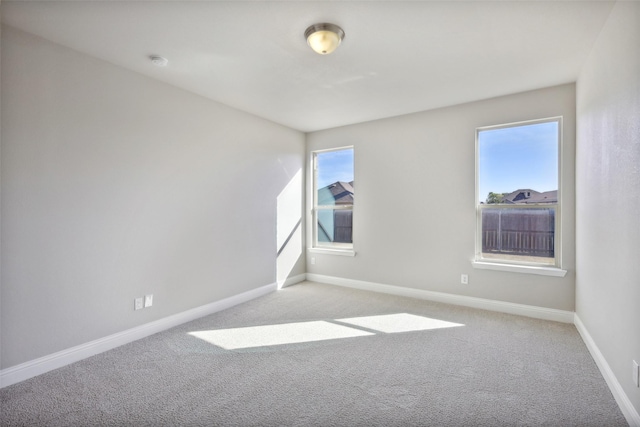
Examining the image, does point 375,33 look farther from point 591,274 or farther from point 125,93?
point 591,274

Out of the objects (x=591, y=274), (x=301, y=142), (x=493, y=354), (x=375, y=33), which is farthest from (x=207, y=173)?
(x=591, y=274)

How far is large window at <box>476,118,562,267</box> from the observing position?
132 inches

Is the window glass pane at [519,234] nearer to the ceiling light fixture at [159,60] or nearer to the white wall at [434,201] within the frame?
the white wall at [434,201]

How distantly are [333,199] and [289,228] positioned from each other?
893 millimetres

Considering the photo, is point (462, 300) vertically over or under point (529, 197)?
under

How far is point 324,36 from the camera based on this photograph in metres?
2.17

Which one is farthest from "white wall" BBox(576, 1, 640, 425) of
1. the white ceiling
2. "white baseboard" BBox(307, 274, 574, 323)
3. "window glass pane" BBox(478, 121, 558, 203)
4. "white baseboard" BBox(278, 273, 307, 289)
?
"white baseboard" BBox(278, 273, 307, 289)

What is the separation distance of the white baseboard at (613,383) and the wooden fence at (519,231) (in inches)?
37.3

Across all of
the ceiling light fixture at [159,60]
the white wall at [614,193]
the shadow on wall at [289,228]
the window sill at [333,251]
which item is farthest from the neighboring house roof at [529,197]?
the ceiling light fixture at [159,60]

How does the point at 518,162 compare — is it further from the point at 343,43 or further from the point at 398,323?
the point at 343,43

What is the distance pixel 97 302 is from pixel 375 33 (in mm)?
3198

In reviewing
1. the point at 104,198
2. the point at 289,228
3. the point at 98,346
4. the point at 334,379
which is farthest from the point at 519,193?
the point at 98,346

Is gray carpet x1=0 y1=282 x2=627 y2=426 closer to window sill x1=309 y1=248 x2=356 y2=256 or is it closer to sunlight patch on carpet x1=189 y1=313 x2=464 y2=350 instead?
sunlight patch on carpet x1=189 y1=313 x2=464 y2=350

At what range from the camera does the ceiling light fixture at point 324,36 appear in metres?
2.14
